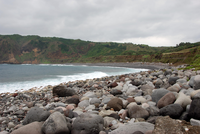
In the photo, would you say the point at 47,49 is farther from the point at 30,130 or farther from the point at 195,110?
the point at 195,110

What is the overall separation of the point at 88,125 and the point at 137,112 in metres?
1.66

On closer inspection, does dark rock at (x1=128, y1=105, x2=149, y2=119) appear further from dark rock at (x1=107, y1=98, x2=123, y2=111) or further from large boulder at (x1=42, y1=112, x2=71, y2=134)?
large boulder at (x1=42, y1=112, x2=71, y2=134)

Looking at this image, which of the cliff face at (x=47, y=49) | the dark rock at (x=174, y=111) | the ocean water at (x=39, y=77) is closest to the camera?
the dark rock at (x=174, y=111)

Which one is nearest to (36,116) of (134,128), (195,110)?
(134,128)

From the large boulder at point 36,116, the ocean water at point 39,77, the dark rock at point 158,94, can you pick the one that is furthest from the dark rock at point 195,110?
the ocean water at point 39,77

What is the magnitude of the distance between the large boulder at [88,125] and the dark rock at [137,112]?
43.0 inches

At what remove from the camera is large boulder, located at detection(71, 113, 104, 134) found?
3317 mm

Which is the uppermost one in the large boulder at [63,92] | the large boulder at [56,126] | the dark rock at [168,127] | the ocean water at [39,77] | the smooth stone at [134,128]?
the dark rock at [168,127]

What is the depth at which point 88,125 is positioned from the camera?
3354mm

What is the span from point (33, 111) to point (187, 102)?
16.3ft

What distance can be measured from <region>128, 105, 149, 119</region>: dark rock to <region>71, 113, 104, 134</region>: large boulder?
43.0 inches

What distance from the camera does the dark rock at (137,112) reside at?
3.92m

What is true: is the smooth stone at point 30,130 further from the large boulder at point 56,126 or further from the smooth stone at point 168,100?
the smooth stone at point 168,100

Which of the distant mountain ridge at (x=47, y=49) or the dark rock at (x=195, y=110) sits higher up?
the distant mountain ridge at (x=47, y=49)
